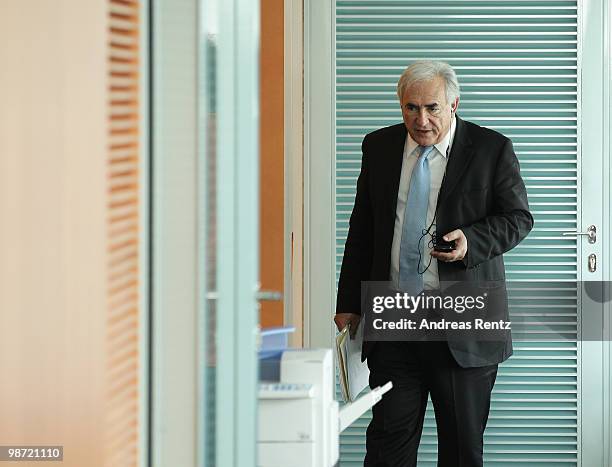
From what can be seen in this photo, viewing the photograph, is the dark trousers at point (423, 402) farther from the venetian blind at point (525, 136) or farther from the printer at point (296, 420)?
the printer at point (296, 420)

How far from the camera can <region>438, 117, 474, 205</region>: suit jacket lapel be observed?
2760 mm

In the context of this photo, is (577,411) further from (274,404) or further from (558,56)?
(274,404)

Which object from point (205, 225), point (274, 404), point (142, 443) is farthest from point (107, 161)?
point (274, 404)

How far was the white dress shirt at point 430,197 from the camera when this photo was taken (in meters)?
2.76

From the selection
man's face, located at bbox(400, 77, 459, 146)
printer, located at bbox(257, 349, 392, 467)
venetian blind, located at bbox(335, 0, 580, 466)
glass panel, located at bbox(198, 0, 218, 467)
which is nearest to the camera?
glass panel, located at bbox(198, 0, 218, 467)

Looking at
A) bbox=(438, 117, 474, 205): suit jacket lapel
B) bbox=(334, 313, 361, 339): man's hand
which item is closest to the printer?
bbox=(438, 117, 474, 205): suit jacket lapel

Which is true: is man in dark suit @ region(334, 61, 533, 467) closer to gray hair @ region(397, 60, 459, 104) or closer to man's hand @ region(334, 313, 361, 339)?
gray hair @ region(397, 60, 459, 104)

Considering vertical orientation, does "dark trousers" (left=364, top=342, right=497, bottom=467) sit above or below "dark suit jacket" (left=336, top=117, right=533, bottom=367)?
below

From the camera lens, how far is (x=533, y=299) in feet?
12.7

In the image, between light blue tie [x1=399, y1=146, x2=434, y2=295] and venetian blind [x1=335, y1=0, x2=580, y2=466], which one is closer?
light blue tie [x1=399, y1=146, x2=434, y2=295]

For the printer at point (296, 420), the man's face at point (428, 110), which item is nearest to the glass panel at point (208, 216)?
the printer at point (296, 420)

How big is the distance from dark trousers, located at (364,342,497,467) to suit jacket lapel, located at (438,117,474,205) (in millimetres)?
416

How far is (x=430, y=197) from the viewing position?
2797 mm

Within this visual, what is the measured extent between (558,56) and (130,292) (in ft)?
10.2
